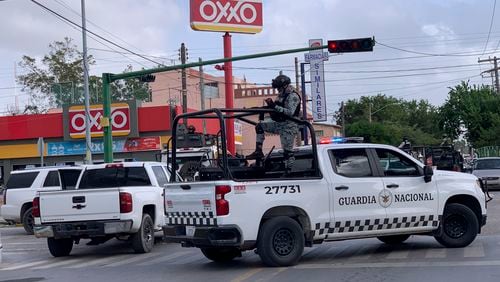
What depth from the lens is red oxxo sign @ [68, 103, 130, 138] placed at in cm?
4378

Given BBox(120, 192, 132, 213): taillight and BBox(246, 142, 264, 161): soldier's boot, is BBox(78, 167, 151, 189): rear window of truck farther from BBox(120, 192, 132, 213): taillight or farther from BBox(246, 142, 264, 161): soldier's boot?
BBox(246, 142, 264, 161): soldier's boot

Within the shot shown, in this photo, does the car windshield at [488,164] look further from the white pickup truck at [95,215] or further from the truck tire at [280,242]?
the truck tire at [280,242]

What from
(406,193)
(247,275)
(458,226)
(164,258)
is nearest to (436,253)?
(458,226)

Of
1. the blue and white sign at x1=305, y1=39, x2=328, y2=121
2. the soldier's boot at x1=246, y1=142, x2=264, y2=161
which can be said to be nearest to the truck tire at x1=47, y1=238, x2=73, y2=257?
the soldier's boot at x1=246, y1=142, x2=264, y2=161

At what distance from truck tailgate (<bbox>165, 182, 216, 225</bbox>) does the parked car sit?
67.1 feet

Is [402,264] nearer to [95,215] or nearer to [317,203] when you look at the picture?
[317,203]

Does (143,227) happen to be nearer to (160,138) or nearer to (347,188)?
(347,188)

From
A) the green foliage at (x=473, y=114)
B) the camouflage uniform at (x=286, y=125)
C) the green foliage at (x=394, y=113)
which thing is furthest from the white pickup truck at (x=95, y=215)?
the green foliage at (x=394, y=113)

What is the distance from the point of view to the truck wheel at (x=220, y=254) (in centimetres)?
1216

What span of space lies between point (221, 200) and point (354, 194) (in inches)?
89.9

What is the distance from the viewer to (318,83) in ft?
149

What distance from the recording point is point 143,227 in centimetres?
1461

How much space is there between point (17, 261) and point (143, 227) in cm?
269

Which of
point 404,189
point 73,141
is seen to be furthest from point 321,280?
point 73,141
